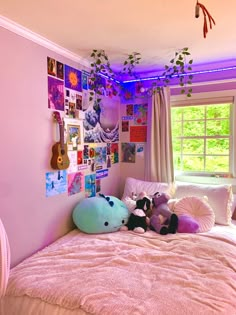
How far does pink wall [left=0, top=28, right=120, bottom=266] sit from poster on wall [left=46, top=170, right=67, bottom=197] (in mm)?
48

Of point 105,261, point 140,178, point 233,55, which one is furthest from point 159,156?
point 105,261

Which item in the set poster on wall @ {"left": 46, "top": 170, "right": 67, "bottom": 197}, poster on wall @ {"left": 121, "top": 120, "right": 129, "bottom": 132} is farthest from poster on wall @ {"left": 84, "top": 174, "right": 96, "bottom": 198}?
poster on wall @ {"left": 121, "top": 120, "right": 129, "bottom": 132}

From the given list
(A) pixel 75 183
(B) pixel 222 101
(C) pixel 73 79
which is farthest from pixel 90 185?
(B) pixel 222 101

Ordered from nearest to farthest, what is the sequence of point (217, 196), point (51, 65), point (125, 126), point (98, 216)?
point (51, 65) < point (98, 216) < point (217, 196) < point (125, 126)

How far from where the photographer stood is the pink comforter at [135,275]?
1.31 meters

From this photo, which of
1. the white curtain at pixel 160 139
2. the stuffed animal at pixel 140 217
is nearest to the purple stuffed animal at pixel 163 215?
the stuffed animal at pixel 140 217

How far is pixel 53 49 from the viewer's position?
2.17 m

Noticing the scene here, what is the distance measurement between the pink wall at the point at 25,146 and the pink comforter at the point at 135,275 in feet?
0.61

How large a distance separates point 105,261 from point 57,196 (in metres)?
0.78

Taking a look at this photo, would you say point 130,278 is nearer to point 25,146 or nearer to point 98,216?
point 98,216

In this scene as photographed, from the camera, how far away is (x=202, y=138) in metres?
3.01

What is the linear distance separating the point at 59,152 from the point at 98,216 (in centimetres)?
70

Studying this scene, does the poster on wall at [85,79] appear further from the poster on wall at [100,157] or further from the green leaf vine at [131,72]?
the poster on wall at [100,157]

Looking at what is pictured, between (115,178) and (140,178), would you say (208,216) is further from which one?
(115,178)
